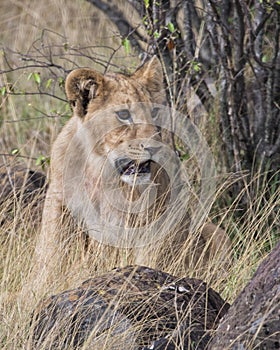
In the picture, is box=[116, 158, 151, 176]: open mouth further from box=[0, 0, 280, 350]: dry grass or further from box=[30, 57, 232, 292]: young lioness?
box=[0, 0, 280, 350]: dry grass

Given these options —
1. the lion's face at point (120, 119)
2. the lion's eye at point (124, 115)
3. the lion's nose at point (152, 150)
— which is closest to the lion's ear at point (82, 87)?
the lion's face at point (120, 119)

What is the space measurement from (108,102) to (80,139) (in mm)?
256

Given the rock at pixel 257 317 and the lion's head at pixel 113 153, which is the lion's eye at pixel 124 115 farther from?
the rock at pixel 257 317

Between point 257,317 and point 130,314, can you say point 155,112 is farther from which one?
point 257,317

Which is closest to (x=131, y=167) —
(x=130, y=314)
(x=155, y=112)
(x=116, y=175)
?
(x=116, y=175)

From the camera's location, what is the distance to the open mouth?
4398 mm

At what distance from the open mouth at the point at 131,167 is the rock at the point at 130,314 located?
107 centimetres

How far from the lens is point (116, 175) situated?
448 centimetres

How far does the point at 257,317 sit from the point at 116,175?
196 centimetres

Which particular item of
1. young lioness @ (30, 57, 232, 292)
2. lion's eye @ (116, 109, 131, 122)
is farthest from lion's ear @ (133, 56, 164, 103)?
lion's eye @ (116, 109, 131, 122)

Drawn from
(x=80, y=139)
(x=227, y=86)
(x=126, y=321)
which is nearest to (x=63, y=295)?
(x=126, y=321)

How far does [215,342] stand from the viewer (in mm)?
2805

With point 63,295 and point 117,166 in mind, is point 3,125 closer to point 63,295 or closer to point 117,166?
point 117,166

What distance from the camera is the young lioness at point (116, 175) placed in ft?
14.3
